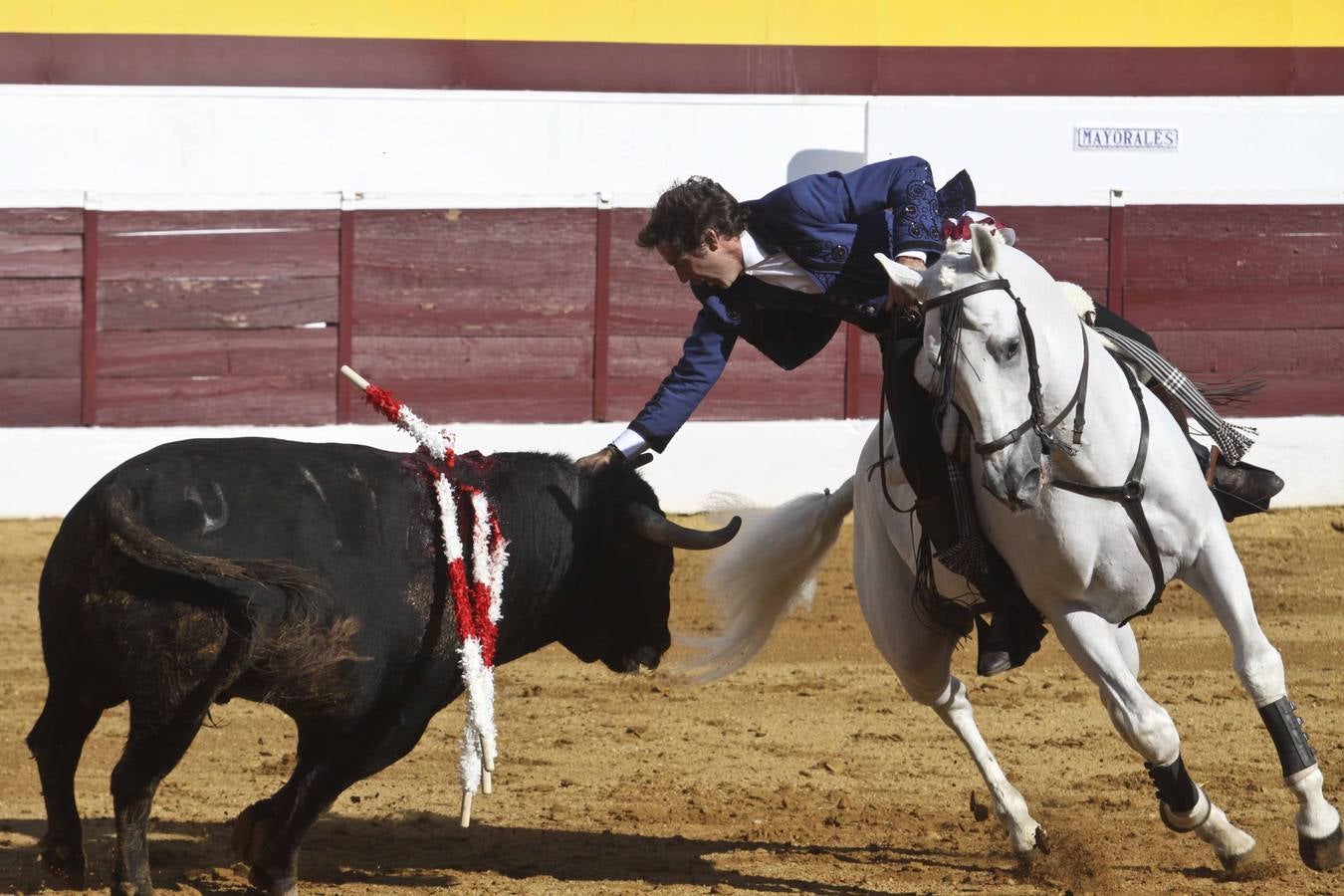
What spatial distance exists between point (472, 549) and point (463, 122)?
18.4ft

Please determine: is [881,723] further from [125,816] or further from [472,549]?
[125,816]

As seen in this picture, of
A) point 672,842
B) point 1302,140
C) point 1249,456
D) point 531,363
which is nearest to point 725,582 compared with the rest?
point 672,842

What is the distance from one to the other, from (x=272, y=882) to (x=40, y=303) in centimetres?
551

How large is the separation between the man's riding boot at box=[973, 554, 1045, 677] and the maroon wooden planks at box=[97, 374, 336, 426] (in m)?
5.52

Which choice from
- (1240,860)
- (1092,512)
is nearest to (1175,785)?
(1240,860)

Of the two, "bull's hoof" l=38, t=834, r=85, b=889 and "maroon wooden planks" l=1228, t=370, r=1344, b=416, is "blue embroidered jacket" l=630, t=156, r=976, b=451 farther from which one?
"maroon wooden planks" l=1228, t=370, r=1344, b=416

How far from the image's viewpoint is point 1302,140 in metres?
9.92

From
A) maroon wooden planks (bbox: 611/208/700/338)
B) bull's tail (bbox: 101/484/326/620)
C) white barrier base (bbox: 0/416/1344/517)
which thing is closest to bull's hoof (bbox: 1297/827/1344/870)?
bull's tail (bbox: 101/484/326/620)

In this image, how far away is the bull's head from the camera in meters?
4.48

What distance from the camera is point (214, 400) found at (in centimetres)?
900

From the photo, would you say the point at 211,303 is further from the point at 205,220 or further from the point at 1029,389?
the point at 1029,389

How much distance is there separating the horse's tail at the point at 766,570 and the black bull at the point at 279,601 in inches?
27.2

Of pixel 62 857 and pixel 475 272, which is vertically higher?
pixel 475 272

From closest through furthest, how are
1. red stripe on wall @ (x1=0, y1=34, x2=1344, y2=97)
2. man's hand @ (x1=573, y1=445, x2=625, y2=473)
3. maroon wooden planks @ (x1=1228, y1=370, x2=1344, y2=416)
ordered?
man's hand @ (x1=573, y1=445, x2=625, y2=473), red stripe on wall @ (x1=0, y1=34, x2=1344, y2=97), maroon wooden planks @ (x1=1228, y1=370, x2=1344, y2=416)
